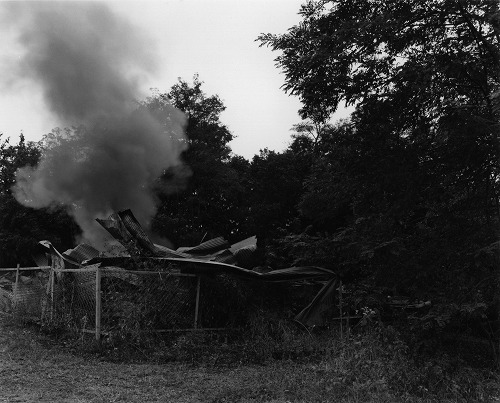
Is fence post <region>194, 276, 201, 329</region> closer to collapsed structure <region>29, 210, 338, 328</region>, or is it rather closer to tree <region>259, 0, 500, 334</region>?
collapsed structure <region>29, 210, 338, 328</region>

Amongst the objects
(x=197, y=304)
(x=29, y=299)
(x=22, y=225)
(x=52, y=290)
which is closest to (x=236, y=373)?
(x=197, y=304)

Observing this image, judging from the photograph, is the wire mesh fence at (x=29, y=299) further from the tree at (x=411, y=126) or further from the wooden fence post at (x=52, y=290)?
the tree at (x=411, y=126)

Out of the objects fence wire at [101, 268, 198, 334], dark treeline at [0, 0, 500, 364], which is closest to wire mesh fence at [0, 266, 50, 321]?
fence wire at [101, 268, 198, 334]

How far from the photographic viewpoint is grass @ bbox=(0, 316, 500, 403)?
17.7 ft

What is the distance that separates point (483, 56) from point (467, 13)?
90cm

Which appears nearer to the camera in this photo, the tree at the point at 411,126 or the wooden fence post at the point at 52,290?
the tree at the point at 411,126

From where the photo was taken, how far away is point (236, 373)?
22.3ft

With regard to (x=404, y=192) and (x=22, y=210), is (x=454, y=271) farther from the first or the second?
(x=22, y=210)

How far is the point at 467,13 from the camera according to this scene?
7.20m

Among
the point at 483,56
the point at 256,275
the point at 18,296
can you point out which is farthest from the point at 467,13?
the point at 18,296

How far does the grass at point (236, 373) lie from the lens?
5.40 metres

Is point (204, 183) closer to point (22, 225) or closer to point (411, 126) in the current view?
point (22, 225)

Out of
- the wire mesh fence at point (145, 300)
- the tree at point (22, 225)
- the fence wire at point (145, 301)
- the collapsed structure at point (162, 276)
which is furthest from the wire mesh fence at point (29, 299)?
the tree at point (22, 225)

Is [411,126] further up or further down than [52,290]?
further up
